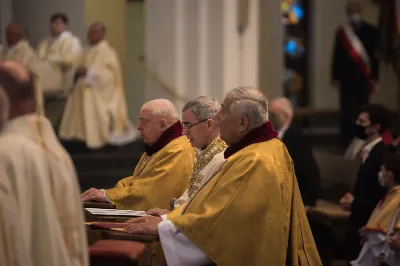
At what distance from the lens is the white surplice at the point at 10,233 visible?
304cm

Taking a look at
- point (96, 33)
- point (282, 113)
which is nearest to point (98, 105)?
point (96, 33)

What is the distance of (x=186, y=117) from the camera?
5312 millimetres

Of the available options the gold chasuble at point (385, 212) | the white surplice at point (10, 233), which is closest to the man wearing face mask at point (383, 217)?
the gold chasuble at point (385, 212)

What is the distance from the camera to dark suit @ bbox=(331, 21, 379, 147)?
13016 millimetres

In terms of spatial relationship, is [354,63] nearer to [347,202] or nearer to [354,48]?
[354,48]

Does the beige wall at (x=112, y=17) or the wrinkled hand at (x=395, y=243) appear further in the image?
the beige wall at (x=112, y=17)

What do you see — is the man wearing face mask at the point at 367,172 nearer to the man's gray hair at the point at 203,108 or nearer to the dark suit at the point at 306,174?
the dark suit at the point at 306,174

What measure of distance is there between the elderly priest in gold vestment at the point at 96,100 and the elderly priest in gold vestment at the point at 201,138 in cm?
676

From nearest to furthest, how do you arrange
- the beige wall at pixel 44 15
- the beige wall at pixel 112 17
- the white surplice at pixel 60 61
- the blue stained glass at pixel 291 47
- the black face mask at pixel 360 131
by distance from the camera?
the black face mask at pixel 360 131, the white surplice at pixel 60 61, the beige wall at pixel 112 17, the beige wall at pixel 44 15, the blue stained glass at pixel 291 47

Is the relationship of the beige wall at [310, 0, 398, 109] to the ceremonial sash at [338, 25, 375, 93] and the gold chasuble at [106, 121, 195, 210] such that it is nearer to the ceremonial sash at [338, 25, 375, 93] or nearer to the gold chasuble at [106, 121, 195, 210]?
the ceremonial sash at [338, 25, 375, 93]

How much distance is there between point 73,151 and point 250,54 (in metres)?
2.71

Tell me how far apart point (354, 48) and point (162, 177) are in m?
7.78

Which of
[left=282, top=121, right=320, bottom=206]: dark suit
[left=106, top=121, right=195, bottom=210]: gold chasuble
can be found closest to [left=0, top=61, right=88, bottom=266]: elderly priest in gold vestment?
[left=106, top=121, right=195, bottom=210]: gold chasuble

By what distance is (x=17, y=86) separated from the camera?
3.07m
